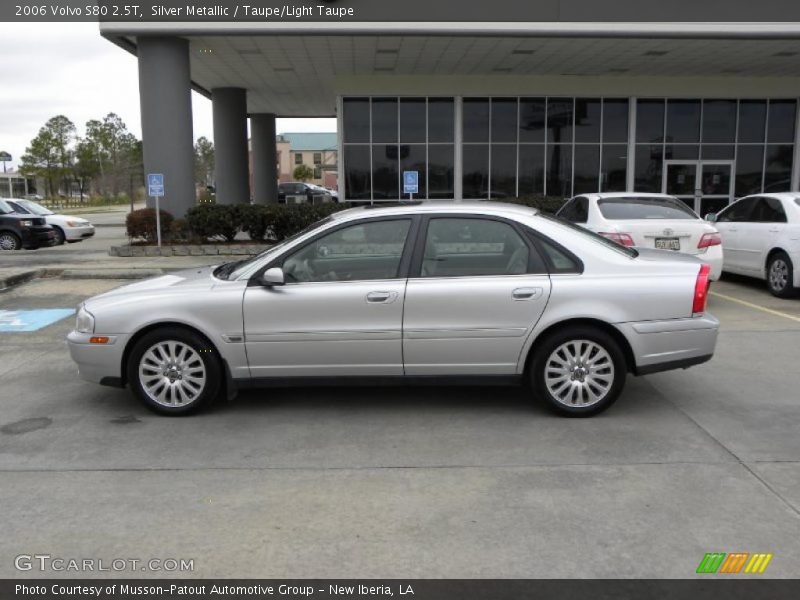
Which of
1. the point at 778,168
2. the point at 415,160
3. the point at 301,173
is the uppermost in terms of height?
the point at 301,173

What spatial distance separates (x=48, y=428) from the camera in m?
5.17

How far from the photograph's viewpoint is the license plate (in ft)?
31.0

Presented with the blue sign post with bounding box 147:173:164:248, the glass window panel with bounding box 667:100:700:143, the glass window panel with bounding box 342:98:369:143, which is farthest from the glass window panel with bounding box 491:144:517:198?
the blue sign post with bounding box 147:173:164:248

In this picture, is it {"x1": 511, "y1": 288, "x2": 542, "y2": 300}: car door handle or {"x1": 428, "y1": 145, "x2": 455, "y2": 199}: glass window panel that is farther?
{"x1": 428, "y1": 145, "x2": 455, "y2": 199}: glass window panel

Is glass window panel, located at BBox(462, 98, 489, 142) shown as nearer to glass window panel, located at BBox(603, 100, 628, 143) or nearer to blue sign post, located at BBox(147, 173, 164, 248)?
glass window panel, located at BBox(603, 100, 628, 143)

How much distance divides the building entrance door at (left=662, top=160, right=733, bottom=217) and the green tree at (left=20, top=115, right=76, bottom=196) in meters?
58.1

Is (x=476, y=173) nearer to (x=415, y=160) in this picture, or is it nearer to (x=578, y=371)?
(x=415, y=160)

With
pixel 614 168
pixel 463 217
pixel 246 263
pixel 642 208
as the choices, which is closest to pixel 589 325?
pixel 463 217

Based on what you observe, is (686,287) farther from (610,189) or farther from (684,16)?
(610,189)

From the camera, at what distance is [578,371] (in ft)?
17.1

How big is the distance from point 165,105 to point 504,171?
10939 mm

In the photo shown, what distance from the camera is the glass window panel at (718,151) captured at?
907 inches

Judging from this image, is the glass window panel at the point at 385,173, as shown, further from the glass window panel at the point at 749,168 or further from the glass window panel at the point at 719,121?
the glass window panel at the point at 749,168

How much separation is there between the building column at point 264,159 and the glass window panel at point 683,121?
17077 millimetres
